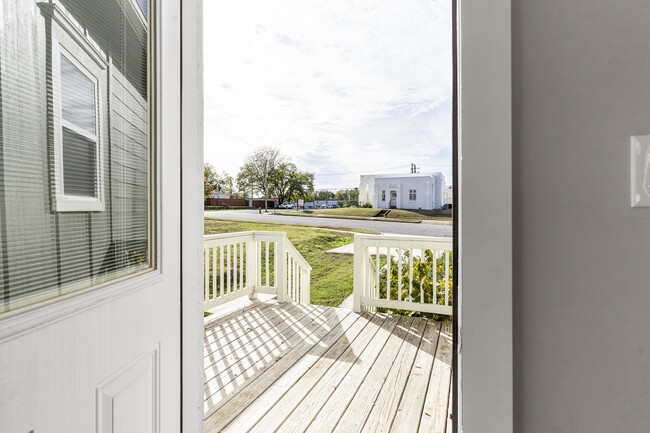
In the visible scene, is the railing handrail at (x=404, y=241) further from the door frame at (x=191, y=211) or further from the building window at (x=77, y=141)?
the building window at (x=77, y=141)

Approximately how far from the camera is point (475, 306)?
609mm

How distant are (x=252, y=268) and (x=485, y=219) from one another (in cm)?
375

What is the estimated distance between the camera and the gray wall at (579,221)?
0.55 m

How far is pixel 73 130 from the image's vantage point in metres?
0.61

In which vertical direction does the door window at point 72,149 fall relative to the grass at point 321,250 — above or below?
above

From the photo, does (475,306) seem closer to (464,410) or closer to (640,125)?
(464,410)

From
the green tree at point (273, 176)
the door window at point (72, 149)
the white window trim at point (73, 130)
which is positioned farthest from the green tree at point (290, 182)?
the white window trim at point (73, 130)

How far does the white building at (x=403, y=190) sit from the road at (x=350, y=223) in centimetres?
31

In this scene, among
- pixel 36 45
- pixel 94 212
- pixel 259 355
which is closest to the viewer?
pixel 36 45

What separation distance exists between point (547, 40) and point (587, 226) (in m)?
0.33

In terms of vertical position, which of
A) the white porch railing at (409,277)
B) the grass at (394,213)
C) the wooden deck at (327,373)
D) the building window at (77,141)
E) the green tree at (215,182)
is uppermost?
the green tree at (215,182)

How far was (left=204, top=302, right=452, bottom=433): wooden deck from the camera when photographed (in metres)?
1.82

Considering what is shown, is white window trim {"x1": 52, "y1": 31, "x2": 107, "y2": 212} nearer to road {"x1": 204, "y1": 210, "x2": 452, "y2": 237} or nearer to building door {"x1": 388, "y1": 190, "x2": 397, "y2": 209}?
road {"x1": 204, "y1": 210, "x2": 452, "y2": 237}

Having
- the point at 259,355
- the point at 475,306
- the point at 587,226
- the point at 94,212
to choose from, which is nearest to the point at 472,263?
the point at 475,306
